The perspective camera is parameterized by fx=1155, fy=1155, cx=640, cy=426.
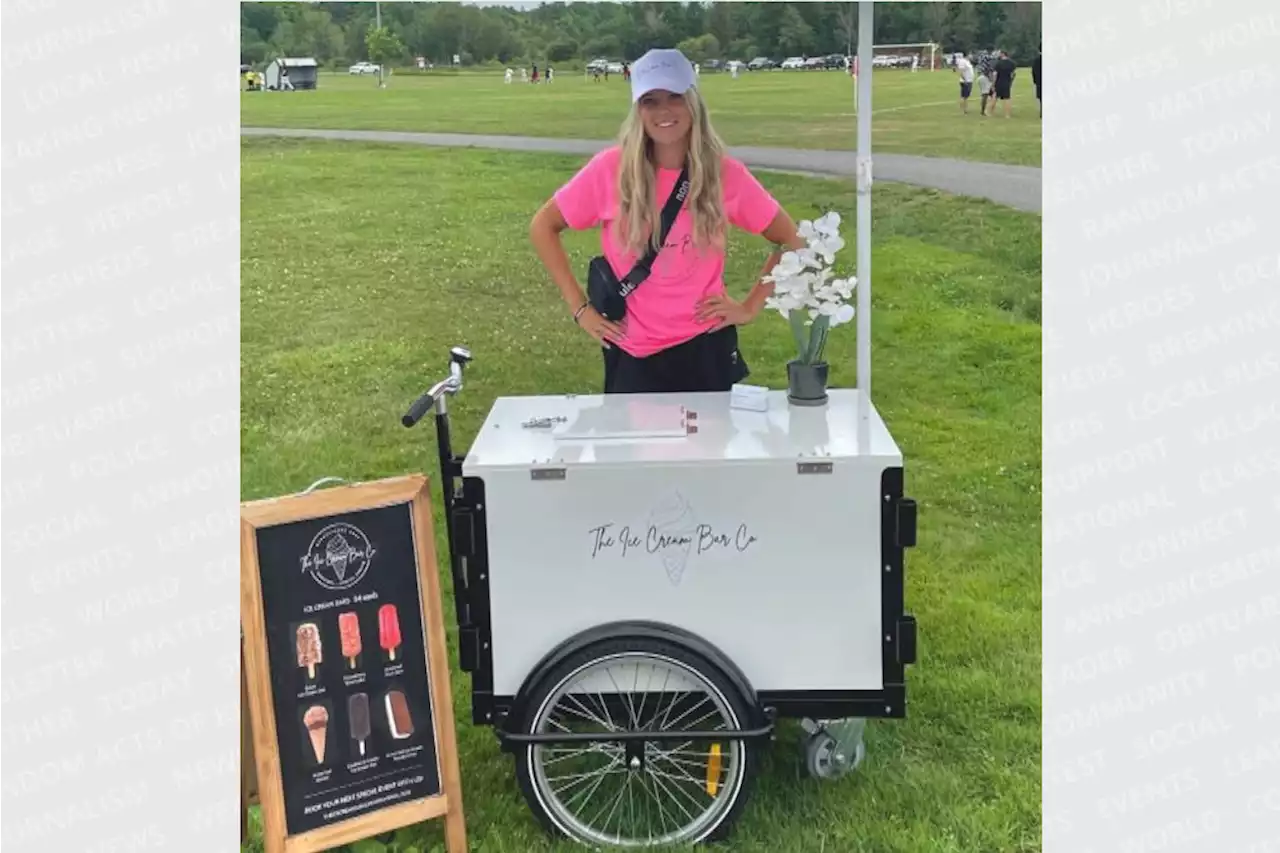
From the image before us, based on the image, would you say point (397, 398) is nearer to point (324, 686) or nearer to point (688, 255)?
point (688, 255)

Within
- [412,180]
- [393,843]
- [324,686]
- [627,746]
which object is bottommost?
[393,843]

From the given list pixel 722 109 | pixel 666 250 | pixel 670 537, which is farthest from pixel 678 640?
pixel 722 109

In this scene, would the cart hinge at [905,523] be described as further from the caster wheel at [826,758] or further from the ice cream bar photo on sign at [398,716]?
the ice cream bar photo on sign at [398,716]

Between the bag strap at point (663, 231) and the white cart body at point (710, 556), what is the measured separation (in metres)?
0.62

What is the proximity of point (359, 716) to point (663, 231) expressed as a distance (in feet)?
4.34

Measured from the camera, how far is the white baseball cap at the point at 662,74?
8.74 ft

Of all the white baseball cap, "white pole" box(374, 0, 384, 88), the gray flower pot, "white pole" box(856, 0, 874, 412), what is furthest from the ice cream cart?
"white pole" box(374, 0, 384, 88)

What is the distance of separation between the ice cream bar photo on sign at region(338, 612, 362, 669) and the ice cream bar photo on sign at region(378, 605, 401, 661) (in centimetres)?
5

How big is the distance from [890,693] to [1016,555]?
175 cm

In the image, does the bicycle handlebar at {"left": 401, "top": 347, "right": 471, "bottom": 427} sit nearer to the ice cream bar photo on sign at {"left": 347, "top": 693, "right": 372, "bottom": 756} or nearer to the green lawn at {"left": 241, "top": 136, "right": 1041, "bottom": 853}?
the ice cream bar photo on sign at {"left": 347, "top": 693, "right": 372, "bottom": 756}

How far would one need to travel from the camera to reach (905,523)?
2.26 m

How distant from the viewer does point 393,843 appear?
245cm

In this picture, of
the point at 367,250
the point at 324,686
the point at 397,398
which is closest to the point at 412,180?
the point at 367,250

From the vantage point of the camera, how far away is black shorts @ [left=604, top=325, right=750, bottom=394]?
295 cm
